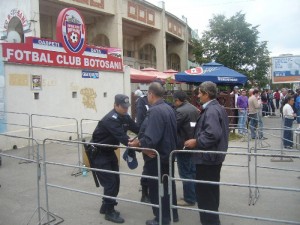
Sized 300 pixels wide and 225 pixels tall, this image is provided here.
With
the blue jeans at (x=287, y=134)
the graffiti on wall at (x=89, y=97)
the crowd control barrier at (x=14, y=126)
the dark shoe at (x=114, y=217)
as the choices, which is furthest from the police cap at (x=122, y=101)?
the graffiti on wall at (x=89, y=97)

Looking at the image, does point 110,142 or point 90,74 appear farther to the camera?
point 90,74

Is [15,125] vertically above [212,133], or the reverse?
[212,133]

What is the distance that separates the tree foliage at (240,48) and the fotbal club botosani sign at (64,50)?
51.9 ft

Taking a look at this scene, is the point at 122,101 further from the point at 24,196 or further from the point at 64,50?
the point at 64,50

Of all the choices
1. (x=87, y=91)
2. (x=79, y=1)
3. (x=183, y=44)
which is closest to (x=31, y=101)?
(x=87, y=91)

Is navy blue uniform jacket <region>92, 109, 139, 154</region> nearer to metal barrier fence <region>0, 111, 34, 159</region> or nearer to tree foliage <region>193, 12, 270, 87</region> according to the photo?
metal barrier fence <region>0, 111, 34, 159</region>

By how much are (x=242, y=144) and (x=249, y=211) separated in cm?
603

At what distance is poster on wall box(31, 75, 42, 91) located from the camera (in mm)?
10875

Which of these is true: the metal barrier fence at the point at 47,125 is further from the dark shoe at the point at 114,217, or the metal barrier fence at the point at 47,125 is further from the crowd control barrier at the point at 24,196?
the dark shoe at the point at 114,217

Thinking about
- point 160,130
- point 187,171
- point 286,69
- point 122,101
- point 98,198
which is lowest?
point 98,198

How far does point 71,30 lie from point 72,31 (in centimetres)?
5

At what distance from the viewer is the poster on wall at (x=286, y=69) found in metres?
24.1

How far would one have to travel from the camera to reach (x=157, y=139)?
4254 mm

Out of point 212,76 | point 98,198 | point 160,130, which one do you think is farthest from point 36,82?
point 160,130
